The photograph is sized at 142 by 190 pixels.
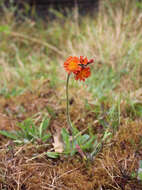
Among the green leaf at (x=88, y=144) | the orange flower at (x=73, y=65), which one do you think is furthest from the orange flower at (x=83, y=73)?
the green leaf at (x=88, y=144)

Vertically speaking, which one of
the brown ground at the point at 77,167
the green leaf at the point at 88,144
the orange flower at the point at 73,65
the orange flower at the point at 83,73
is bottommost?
the brown ground at the point at 77,167

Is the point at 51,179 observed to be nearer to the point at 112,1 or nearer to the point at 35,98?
the point at 35,98

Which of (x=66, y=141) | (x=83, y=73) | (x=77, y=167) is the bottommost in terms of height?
(x=77, y=167)

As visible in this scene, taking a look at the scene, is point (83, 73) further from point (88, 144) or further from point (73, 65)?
point (88, 144)

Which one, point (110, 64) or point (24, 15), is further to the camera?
point (24, 15)

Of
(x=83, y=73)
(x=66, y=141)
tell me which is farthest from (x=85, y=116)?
(x=83, y=73)

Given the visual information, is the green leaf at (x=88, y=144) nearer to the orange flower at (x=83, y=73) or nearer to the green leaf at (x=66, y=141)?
the green leaf at (x=66, y=141)


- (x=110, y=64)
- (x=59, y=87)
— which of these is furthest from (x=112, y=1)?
(x=59, y=87)

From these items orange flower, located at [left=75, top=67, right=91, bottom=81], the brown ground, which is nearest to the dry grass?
the brown ground

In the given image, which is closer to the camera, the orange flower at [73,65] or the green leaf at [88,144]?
the orange flower at [73,65]

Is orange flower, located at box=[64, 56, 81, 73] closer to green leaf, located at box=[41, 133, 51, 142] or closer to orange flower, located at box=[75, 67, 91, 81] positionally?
orange flower, located at box=[75, 67, 91, 81]

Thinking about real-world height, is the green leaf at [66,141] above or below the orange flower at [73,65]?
below
